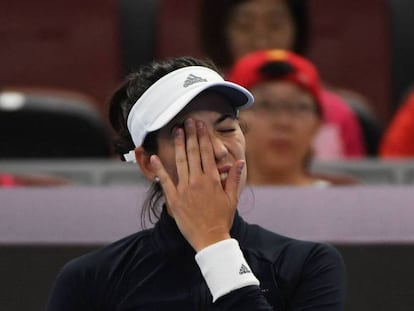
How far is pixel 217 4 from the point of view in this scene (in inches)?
142

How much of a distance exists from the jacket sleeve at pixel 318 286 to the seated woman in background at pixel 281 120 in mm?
1162

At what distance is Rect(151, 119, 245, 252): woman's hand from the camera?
60.5 inches

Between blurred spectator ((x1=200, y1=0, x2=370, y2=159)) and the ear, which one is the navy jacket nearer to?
the ear

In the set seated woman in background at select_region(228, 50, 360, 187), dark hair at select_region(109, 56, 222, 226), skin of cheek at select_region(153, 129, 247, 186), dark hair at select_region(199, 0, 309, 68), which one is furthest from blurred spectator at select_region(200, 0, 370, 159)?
skin of cheek at select_region(153, 129, 247, 186)

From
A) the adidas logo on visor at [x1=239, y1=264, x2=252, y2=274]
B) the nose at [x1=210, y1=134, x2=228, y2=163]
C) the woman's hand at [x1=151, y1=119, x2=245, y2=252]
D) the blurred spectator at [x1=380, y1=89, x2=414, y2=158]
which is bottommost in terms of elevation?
the blurred spectator at [x1=380, y1=89, x2=414, y2=158]

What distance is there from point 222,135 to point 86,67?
2.81m

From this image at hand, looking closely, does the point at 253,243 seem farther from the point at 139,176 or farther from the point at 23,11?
the point at 23,11

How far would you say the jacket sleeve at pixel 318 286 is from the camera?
1575mm

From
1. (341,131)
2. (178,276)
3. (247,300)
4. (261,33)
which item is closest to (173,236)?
(178,276)

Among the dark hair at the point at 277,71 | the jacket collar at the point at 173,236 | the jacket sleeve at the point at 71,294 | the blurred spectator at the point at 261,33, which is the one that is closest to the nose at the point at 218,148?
the jacket collar at the point at 173,236

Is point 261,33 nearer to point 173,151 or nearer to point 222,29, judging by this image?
point 222,29

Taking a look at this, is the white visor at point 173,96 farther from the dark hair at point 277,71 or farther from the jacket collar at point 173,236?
the dark hair at point 277,71

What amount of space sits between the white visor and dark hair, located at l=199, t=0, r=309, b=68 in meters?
1.97

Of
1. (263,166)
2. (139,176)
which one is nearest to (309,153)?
(263,166)
